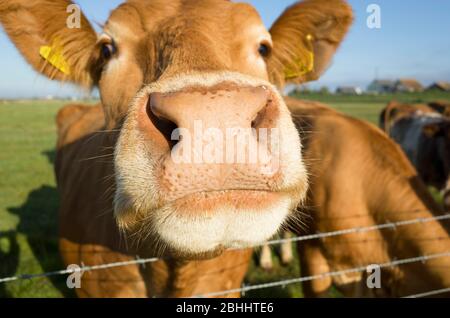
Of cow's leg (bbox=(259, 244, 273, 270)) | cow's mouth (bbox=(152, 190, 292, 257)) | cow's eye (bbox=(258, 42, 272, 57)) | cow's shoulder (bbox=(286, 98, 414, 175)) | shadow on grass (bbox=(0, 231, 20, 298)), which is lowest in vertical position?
cow's leg (bbox=(259, 244, 273, 270))

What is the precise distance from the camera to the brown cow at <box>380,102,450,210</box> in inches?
310

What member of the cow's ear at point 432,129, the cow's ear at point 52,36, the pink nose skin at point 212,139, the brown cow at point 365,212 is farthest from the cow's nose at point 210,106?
the cow's ear at point 432,129

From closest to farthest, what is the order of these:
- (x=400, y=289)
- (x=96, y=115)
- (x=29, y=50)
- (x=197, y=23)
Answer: (x=197, y=23), (x=29, y=50), (x=400, y=289), (x=96, y=115)

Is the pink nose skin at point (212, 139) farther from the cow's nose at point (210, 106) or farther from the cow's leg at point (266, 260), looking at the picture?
the cow's leg at point (266, 260)

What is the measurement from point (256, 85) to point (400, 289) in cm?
296

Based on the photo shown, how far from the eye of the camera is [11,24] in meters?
2.58

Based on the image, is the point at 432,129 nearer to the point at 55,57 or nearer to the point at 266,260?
the point at 266,260

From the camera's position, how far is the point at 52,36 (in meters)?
2.73

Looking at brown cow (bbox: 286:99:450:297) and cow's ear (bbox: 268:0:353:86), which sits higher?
cow's ear (bbox: 268:0:353:86)

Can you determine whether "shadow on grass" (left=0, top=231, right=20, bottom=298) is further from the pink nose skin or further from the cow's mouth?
the pink nose skin

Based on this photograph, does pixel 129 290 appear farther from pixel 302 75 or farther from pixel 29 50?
pixel 302 75

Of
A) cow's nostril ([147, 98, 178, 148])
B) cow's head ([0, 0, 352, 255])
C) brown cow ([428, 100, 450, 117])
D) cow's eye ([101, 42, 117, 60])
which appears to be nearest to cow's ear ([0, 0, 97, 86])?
cow's eye ([101, 42, 117, 60])

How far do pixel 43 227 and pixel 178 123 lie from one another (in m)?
6.20
